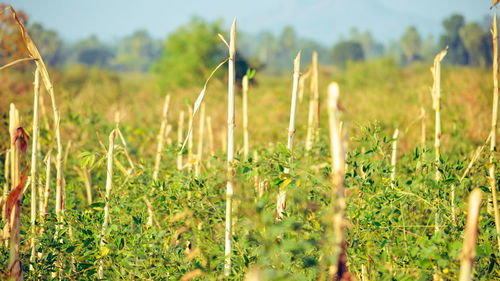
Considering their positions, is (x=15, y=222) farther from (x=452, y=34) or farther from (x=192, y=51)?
(x=192, y=51)

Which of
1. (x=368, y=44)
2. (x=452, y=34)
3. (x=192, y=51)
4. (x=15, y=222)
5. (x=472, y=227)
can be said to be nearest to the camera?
(x=472, y=227)

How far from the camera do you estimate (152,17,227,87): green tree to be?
20.8m

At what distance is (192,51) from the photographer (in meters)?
21.0

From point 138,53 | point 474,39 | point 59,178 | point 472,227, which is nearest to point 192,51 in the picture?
point 474,39

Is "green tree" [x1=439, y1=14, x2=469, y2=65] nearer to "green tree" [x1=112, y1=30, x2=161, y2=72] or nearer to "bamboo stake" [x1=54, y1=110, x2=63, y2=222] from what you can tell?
"bamboo stake" [x1=54, y1=110, x2=63, y2=222]

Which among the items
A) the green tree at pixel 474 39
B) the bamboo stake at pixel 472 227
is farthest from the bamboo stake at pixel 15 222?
the green tree at pixel 474 39

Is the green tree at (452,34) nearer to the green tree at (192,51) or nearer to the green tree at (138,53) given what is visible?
the green tree at (192,51)

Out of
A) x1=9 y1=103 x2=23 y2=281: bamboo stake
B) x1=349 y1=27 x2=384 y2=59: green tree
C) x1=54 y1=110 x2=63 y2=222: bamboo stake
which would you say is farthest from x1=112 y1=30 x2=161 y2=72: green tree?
x1=9 y1=103 x2=23 y2=281: bamboo stake

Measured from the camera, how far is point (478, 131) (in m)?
5.40

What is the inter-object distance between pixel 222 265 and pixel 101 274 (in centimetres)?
68

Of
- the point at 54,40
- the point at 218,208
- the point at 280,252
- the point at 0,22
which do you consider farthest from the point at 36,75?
the point at 54,40

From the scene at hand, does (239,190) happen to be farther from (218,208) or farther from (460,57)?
(460,57)

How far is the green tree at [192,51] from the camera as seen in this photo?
2075 centimetres

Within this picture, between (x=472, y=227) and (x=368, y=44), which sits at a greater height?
(x=368, y=44)
